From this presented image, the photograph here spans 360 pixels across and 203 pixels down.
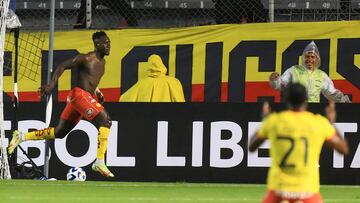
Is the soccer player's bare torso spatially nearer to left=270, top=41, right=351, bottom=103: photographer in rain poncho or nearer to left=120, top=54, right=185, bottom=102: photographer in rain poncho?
left=120, top=54, right=185, bottom=102: photographer in rain poncho

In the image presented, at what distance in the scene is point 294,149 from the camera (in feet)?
24.7

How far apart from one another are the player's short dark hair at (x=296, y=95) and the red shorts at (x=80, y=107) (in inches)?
293

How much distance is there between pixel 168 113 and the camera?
1628 centimetres

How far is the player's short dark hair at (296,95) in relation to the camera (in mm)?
7530

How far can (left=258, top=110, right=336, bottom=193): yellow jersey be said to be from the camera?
7473 mm

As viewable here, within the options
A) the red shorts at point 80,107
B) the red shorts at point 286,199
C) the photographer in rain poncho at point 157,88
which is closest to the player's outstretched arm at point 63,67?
the red shorts at point 80,107

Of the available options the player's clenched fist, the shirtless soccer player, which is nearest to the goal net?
the shirtless soccer player

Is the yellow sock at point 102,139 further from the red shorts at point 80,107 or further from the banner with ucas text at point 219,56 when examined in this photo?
the banner with ucas text at point 219,56

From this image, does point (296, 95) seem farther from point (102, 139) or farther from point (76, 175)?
point (76, 175)

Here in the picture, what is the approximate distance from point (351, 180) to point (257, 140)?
27.8 ft

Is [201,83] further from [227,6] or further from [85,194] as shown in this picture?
[85,194]

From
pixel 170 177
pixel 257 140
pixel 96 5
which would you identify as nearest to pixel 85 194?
pixel 170 177

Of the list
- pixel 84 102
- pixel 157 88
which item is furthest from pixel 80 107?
pixel 157 88

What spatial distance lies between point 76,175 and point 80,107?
1291 millimetres
